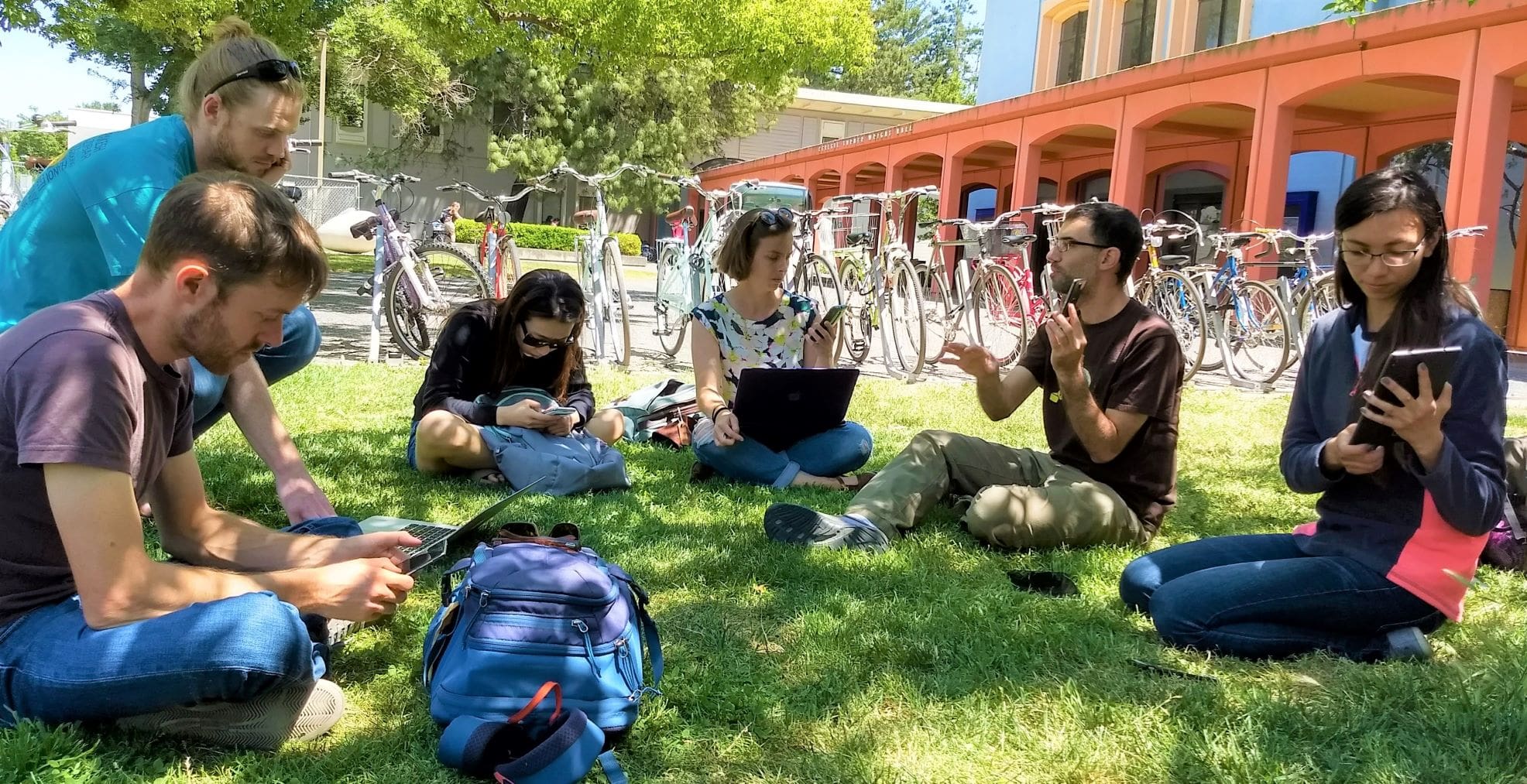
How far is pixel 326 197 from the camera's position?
73.3ft

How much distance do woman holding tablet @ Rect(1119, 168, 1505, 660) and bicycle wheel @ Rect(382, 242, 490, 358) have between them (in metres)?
6.13

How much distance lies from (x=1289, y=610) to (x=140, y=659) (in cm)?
254

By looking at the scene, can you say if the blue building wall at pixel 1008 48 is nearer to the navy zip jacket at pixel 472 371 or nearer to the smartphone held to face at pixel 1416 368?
the navy zip jacket at pixel 472 371

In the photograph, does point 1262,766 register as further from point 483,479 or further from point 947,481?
point 483,479

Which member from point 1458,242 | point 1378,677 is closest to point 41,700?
point 1378,677

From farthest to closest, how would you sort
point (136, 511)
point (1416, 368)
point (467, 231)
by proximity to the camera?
point (467, 231)
point (1416, 368)
point (136, 511)

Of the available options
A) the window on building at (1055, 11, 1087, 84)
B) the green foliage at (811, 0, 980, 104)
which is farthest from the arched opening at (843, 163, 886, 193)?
the green foliage at (811, 0, 980, 104)

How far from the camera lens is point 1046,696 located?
7.94ft

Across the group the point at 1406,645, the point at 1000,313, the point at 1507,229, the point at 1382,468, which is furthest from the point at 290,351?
the point at 1507,229

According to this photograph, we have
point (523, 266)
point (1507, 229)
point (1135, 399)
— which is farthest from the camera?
point (523, 266)

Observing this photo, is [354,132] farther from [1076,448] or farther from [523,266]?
[1076,448]

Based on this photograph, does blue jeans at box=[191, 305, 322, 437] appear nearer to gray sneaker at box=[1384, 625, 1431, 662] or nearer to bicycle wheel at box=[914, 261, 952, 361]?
gray sneaker at box=[1384, 625, 1431, 662]

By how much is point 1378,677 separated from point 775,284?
2966mm

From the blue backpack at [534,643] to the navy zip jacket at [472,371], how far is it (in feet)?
6.91
